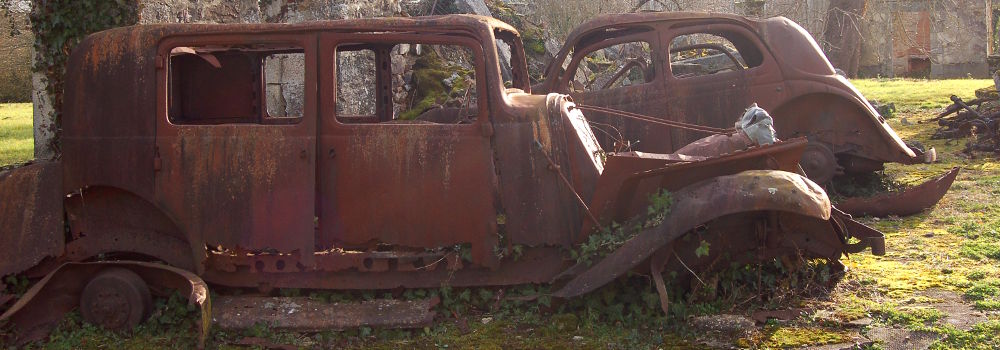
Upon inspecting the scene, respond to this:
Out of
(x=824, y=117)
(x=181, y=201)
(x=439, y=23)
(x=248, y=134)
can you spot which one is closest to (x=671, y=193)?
(x=439, y=23)

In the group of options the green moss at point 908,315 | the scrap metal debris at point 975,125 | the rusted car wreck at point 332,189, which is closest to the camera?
the green moss at point 908,315

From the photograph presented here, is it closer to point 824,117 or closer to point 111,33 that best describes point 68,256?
point 111,33

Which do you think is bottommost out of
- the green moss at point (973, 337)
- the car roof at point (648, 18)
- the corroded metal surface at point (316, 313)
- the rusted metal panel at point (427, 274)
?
the corroded metal surface at point (316, 313)

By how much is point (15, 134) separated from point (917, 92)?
14.7 metres

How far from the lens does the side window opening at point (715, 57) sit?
28.3 ft

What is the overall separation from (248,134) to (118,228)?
3.37 ft

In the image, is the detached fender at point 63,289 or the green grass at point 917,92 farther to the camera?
the green grass at point 917,92

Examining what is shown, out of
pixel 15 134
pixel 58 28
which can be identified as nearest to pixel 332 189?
pixel 58 28

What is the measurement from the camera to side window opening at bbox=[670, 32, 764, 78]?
862 centimetres

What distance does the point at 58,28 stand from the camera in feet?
24.7

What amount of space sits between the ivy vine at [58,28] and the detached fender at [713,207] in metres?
4.93

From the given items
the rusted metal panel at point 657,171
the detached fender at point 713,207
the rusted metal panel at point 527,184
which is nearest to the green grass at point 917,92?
the rusted metal panel at point 657,171

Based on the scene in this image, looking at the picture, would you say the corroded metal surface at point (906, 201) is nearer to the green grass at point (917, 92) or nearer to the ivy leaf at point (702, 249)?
the ivy leaf at point (702, 249)

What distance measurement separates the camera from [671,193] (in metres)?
5.05
